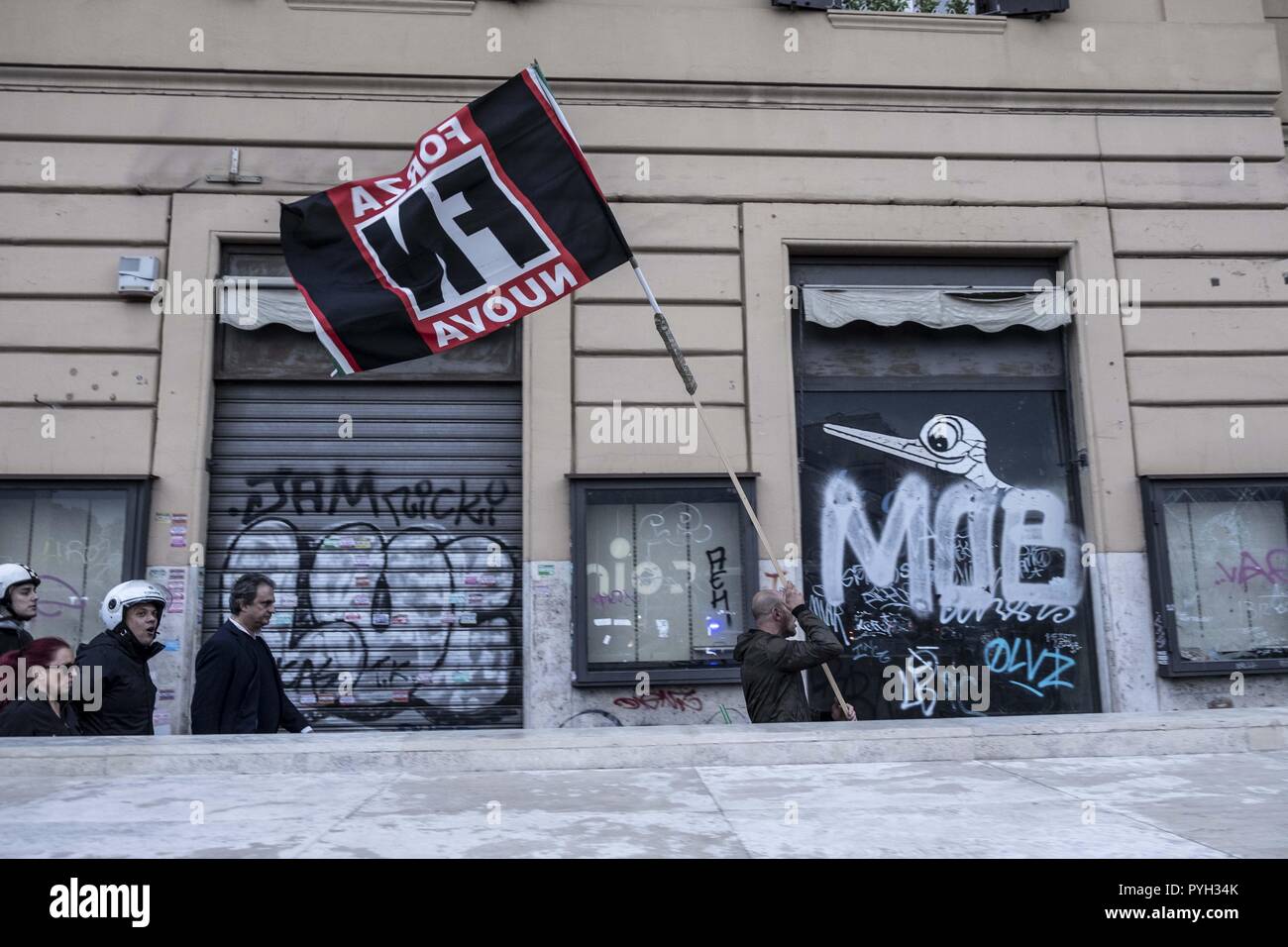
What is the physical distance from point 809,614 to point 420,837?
3482mm

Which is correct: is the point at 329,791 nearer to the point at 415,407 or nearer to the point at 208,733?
the point at 208,733

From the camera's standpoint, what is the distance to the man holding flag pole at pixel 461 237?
19.0 ft

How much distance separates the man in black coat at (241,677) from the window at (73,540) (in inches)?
100

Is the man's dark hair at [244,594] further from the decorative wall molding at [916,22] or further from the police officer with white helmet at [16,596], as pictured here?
the decorative wall molding at [916,22]

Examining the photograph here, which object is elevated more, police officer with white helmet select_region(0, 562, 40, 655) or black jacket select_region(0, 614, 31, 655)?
police officer with white helmet select_region(0, 562, 40, 655)

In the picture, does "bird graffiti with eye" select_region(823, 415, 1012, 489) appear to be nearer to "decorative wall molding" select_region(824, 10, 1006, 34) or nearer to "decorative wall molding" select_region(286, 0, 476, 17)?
"decorative wall molding" select_region(824, 10, 1006, 34)

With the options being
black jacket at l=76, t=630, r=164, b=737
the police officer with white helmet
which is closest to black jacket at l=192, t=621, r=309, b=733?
black jacket at l=76, t=630, r=164, b=737

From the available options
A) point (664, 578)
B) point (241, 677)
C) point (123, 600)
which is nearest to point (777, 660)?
point (664, 578)

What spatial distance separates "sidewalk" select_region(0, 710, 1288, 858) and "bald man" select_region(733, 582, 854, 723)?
33.3 inches

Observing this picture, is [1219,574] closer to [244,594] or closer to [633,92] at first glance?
[633,92]

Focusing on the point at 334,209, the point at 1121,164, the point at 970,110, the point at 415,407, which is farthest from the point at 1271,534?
the point at 334,209

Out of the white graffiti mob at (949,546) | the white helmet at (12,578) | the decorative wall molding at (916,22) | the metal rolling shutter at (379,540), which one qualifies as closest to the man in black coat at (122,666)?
the white helmet at (12,578)

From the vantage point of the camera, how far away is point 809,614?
6.09m

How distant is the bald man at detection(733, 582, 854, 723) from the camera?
5.68 m
